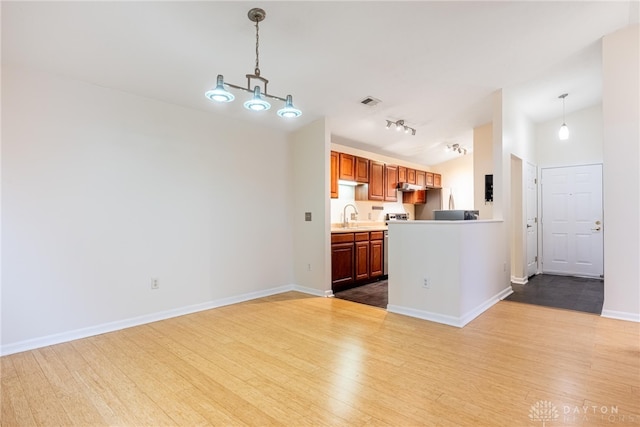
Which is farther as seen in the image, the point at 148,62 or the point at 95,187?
the point at 95,187

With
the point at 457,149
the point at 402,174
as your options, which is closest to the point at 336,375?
the point at 402,174

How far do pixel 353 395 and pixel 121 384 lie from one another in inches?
62.2

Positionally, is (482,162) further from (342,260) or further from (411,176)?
(342,260)

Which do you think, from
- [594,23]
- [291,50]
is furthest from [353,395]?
[594,23]

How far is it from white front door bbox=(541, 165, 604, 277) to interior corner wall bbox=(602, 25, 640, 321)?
2611 millimetres

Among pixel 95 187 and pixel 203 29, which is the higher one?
pixel 203 29

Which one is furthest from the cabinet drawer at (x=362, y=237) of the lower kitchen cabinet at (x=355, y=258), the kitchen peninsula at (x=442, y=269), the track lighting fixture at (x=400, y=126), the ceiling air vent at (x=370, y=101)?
the ceiling air vent at (x=370, y=101)

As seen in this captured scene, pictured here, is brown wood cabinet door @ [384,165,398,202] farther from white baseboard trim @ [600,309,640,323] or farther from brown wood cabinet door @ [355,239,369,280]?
white baseboard trim @ [600,309,640,323]

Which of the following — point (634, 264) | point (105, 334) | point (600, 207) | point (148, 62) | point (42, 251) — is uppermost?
point (148, 62)

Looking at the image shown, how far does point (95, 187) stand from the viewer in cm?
319

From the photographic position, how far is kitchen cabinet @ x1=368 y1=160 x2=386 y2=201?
5980 mm

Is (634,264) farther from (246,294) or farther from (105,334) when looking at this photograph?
(105,334)

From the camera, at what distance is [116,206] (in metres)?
3.32

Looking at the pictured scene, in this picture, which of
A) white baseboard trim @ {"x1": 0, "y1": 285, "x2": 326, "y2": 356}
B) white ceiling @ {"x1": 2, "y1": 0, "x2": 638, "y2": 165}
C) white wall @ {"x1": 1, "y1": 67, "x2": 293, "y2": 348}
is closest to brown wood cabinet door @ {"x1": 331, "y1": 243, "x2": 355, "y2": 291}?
white baseboard trim @ {"x1": 0, "y1": 285, "x2": 326, "y2": 356}
